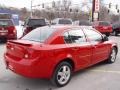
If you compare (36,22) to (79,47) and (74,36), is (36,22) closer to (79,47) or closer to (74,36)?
(74,36)

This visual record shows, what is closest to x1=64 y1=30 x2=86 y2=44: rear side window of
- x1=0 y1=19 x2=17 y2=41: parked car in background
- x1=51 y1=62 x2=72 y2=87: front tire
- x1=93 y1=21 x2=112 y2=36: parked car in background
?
x1=51 y1=62 x2=72 y2=87: front tire

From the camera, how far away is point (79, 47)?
6586 millimetres

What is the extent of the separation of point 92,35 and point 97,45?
1.11 feet

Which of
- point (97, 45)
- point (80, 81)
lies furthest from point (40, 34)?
point (97, 45)

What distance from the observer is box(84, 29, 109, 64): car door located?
726 centimetres

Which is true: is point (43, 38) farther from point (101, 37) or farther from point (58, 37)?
point (101, 37)

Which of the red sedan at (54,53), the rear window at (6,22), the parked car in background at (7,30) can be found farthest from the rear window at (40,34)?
the rear window at (6,22)

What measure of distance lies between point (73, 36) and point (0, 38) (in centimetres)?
898

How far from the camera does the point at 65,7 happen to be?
274 feet

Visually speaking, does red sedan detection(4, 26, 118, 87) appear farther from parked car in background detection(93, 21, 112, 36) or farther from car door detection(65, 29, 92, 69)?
parked car in background detection(93, 21, 112, 36)

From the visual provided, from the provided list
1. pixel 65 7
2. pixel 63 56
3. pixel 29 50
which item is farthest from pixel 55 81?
pixel 65 7

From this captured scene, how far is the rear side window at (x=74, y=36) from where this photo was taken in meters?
6.42

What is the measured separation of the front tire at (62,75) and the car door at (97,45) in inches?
50.1

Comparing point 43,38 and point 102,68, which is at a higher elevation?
point 43,38
